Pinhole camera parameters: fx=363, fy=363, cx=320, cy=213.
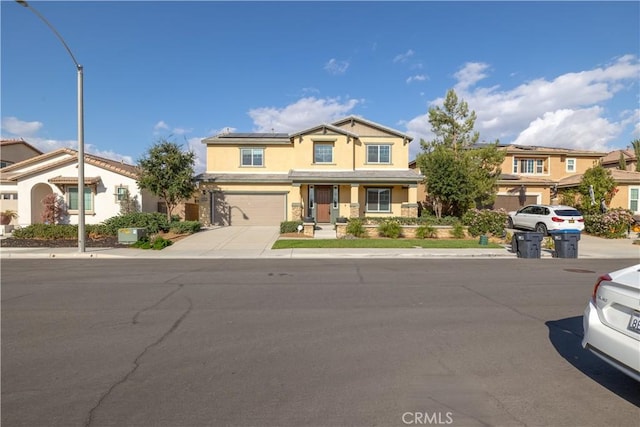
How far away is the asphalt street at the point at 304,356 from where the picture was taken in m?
3.25

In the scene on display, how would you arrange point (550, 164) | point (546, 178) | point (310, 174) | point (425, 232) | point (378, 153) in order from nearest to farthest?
point (425, 232)
point (310, 174)
point (378, 153)
point (546, 178)
point (550, 164)

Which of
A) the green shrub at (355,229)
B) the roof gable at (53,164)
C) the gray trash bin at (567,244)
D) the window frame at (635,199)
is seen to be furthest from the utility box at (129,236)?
the window frame at (635,199)

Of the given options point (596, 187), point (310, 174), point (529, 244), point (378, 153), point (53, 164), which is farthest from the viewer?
point (378, 153)

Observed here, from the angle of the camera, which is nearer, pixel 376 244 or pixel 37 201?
pixel 376 244

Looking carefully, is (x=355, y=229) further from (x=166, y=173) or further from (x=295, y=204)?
(x=166, y=173)

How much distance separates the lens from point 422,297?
7422 mm

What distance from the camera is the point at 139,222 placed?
63.4ft

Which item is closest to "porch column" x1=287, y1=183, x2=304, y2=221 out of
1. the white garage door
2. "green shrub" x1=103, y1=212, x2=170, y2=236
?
the white garage door

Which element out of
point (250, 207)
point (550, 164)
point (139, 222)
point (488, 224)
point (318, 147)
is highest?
point (318, 147)

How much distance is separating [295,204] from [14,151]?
104 ft

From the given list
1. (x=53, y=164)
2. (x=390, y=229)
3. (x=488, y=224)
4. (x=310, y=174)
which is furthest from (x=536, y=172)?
(x=53, y=164)

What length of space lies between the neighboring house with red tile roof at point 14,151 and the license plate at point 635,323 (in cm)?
4519

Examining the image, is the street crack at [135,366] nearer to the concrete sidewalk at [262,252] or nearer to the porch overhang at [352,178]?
the concrete sidewalk at [262,252]

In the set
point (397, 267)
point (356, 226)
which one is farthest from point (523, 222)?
point (397, 267)
